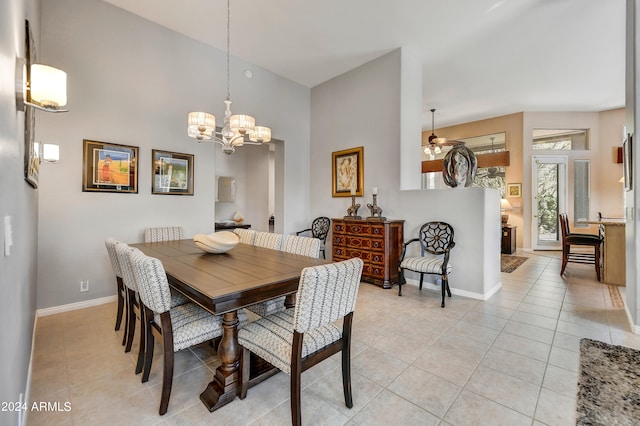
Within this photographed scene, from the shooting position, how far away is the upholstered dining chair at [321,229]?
5.15 meters

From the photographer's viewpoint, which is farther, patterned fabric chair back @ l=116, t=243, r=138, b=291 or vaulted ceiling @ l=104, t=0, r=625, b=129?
→ vaulted ceiling @ l=104, t=0, r=625, b=129

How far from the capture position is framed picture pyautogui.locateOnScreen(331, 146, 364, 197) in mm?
4750

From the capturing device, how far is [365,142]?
15.4ft

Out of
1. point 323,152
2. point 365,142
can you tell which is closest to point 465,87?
point 365,142

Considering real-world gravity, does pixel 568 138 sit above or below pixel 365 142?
above

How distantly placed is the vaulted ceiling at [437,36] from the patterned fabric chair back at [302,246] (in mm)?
2798

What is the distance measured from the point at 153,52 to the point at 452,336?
4822mm

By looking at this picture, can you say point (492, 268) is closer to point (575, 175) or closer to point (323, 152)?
point (323, 152)

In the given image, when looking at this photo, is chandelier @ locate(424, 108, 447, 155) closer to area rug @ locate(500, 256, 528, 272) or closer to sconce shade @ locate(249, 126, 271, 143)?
area rug @ locate(500, 256, 528, 272)

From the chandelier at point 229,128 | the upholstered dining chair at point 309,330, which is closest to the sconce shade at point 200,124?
the chandelier at point 229,128

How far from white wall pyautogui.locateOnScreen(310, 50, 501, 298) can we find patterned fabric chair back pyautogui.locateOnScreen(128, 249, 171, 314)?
3456 mm

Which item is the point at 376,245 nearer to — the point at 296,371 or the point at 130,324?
the point at 296,371

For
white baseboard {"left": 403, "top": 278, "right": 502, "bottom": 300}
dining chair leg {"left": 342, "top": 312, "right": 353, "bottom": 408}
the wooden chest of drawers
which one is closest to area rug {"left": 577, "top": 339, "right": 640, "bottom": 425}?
white baseboard {"left": 403, "top": 278, "right": 502, "bottom": 300}

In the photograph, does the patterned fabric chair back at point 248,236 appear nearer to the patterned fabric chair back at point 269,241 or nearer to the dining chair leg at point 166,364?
the patterned fabric chair back at point 269,241
